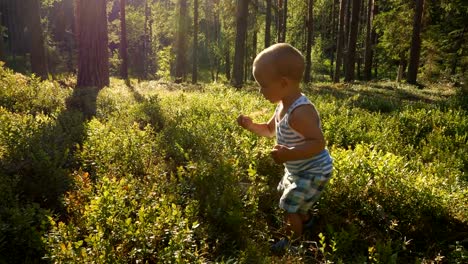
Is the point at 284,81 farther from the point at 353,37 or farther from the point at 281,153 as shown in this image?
the point at 353,37

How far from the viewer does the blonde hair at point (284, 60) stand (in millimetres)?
3297

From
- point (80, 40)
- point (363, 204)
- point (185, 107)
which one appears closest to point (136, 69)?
point (80, 40)

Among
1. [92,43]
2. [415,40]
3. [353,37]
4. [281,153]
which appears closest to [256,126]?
[281,153]

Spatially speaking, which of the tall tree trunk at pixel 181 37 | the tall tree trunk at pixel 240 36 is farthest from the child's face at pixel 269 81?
the tall tree trunk at pixel 181 37

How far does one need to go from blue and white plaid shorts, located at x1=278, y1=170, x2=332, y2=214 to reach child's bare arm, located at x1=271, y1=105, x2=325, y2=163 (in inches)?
10.6

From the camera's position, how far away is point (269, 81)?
340 centimetres

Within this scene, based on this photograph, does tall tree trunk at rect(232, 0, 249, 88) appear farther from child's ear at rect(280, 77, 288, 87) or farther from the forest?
child's ear at rect(280, 77, 288, 87)

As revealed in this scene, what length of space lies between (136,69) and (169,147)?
6484cm

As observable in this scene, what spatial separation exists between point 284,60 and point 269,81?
0.23 meters

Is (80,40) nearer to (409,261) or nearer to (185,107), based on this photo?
(185,107)

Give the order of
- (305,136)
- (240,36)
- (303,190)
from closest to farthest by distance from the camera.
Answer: (305,136) < (303,190) < (240,36)

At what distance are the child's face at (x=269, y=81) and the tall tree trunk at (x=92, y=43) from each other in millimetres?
8961

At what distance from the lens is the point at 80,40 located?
1115cm

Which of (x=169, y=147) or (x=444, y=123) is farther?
(x=444, y=123)
